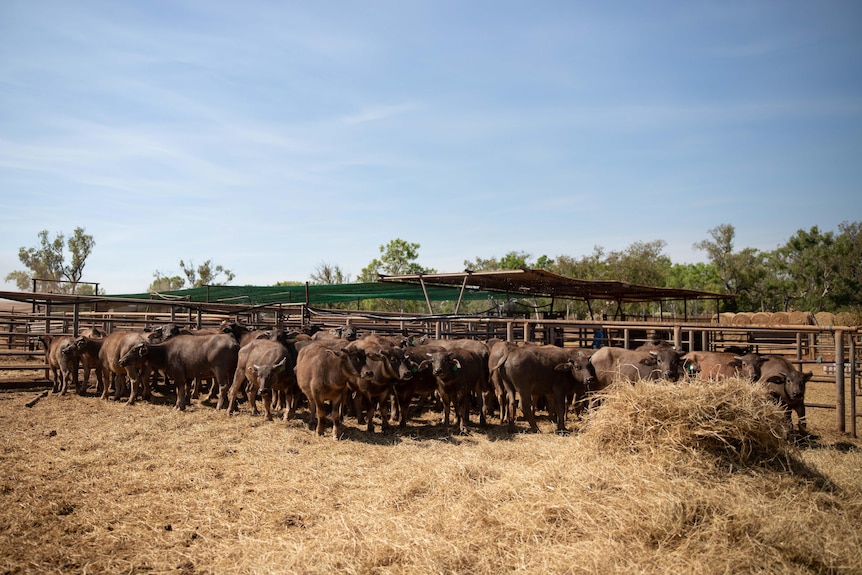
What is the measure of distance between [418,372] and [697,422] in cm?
554

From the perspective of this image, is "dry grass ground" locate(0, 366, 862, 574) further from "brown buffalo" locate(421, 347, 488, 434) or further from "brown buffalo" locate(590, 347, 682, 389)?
"brown buffalo" locate(590, 347, 682, 389)

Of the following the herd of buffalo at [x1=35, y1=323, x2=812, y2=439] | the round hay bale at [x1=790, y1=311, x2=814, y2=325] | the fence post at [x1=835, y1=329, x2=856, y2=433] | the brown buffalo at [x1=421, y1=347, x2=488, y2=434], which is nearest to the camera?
the fence post at [x1=835, y1=329, x2=856, y2=433]

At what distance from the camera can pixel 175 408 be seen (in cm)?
1163

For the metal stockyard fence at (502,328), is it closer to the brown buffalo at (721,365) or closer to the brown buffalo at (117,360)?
the brown buffalo at (721,365)

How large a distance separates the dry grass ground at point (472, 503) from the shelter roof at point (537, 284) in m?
7.24

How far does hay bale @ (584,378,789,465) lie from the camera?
5.85 m

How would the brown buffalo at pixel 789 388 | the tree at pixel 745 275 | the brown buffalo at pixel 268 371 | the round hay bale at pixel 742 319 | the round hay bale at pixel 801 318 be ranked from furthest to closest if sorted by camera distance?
the tree at pixel 745 275 < the round hay bale at pixel 742 319 < the round hay bale at pixel 801 318 < the brown buffalo at pixel 268 371 < the brown buffalo at pixel 789 388

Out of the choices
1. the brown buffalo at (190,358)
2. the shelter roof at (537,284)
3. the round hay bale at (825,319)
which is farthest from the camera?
the round hay bale at (825,319)

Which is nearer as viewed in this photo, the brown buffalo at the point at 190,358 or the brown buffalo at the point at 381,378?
the brown buffalo at the point at 381,378

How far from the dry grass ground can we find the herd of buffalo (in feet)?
5.64

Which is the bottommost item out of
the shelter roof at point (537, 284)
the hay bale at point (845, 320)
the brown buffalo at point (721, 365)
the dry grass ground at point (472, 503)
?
the dry grass ground at point (472, 503)

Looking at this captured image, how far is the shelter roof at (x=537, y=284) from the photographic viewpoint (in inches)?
588

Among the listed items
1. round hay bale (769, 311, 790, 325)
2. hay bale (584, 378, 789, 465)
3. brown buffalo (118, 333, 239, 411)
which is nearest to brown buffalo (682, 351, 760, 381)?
hay bale (584, 378, 789, 465)

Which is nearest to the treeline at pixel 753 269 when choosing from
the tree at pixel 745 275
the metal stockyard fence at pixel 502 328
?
the tree at pixel 745 275
